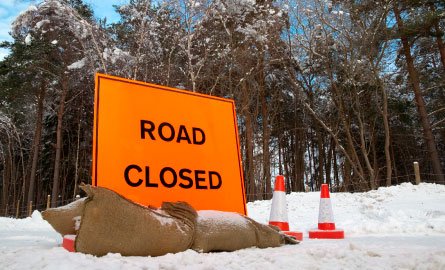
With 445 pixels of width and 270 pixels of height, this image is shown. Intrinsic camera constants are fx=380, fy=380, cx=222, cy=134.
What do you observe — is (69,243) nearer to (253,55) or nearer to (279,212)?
(279,212)

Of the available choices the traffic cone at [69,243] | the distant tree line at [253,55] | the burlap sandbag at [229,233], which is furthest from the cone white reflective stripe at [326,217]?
the distant tree line at [253,55]

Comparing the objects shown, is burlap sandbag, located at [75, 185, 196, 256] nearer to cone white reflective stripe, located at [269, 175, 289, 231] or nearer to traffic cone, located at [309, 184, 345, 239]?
cone white reflective stripe, located at [269, 175, 289, 231]

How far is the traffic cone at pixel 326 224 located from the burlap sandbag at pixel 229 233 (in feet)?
4.79

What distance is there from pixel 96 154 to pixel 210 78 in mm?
15544

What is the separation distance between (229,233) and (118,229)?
0.97m

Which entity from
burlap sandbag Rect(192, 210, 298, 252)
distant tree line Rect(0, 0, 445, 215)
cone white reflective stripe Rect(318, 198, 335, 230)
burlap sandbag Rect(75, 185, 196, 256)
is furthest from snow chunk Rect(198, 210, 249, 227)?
distant tree line Rect(0, 0, 445, 215)

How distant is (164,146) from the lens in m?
3.73

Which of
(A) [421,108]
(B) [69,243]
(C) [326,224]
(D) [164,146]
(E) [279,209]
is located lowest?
(C) [326,224]

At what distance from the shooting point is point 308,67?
72.3ft

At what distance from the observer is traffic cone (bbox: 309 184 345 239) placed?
4777 mm

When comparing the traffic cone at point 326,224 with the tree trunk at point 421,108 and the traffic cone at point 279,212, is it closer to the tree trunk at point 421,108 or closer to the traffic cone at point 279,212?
the traffic cone at point 279,212

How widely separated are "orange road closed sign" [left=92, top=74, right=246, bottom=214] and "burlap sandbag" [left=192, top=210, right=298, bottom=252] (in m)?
0.55

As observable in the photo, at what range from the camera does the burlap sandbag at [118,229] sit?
257 centimetres

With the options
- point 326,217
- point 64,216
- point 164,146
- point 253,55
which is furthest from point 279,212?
point 253,55
